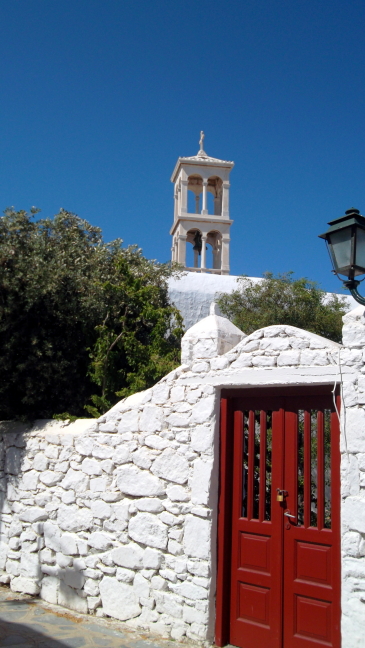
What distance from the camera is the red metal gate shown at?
4.55 metres

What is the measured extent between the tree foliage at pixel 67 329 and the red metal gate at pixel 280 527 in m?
2.57

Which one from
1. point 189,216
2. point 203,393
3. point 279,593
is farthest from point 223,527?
point 189,216

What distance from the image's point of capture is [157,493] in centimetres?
560

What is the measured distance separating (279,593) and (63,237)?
6230 millimetres

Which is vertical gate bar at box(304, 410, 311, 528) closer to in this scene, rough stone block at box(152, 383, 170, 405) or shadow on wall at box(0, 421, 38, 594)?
rough stone block at box(152, 383, 170, 405)

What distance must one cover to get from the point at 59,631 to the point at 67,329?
3.77 metres

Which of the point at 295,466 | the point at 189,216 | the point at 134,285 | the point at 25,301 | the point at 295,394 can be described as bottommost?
the point at 295,466

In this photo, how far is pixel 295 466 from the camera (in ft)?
16.0

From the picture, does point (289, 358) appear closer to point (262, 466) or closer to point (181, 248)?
point (262, 466)

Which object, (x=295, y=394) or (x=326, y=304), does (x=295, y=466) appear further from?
(x=326, y=304)

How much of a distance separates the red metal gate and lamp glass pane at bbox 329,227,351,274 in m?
1.07

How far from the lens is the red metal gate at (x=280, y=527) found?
455 centimetres

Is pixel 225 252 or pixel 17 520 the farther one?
pixel 225 252

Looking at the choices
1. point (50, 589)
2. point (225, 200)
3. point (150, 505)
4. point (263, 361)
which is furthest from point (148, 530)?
point (225, 200)
